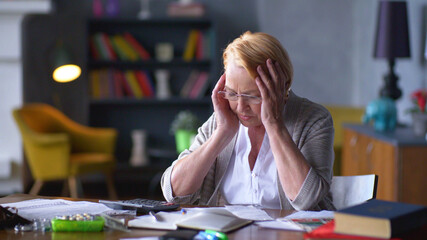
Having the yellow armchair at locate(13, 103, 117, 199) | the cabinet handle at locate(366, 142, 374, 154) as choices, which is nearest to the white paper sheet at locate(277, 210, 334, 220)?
the cabinet handle at locate(366, 142, 374, 154)

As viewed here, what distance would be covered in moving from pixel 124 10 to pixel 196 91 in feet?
3.68

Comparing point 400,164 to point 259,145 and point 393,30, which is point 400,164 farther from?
point 259,145

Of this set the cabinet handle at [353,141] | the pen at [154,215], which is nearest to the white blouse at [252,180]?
the pen at [154,215]

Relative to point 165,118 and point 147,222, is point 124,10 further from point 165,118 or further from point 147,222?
point 147,222

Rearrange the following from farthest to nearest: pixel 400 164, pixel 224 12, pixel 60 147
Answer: pixel 224 12 → pixel 60 147 → pixel 400 164

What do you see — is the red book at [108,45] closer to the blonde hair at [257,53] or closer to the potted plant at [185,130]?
the potted plant at [185,130]

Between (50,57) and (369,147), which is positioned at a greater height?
(50,57)

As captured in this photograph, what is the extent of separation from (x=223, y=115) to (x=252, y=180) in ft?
0.79

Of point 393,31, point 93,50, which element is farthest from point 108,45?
point 393,31

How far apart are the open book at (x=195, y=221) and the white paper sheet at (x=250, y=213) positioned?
0.16 ft

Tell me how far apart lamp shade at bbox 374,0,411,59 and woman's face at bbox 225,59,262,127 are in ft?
7.25

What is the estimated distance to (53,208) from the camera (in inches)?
68.3

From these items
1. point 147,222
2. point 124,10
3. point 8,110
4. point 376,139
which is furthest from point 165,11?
point 147,222

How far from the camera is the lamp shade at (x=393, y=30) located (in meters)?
3.94
